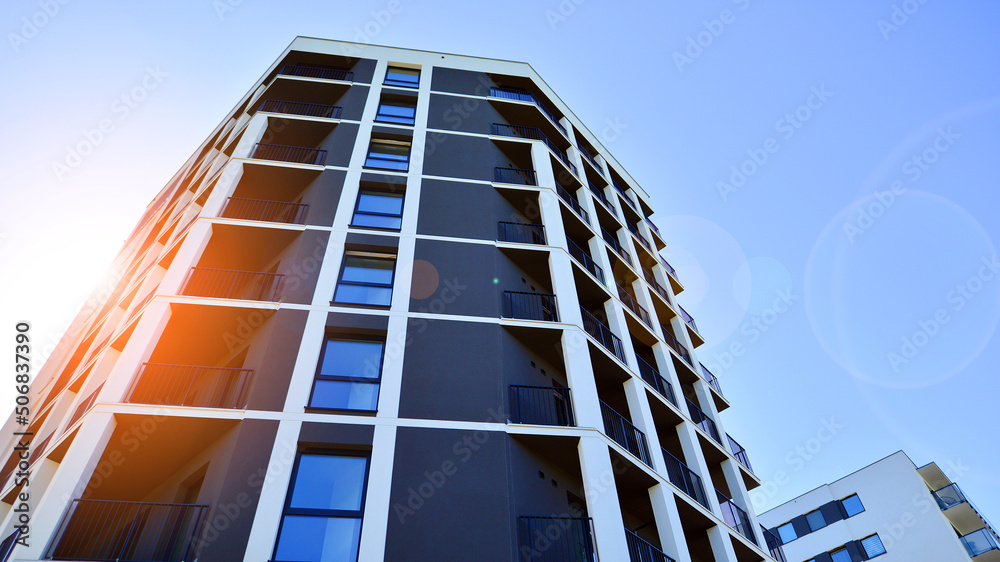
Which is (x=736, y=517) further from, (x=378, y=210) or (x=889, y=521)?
(x=889, y=521)

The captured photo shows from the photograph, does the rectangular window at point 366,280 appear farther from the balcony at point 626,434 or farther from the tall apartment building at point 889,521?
the tall apartment building at point 889,521

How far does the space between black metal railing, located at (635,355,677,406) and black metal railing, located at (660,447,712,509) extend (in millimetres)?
2512

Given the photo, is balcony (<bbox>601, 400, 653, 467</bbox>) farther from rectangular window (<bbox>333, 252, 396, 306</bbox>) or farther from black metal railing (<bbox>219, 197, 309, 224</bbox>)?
black metal railing (<bbox>219, 197, 309, 224</bbox>)

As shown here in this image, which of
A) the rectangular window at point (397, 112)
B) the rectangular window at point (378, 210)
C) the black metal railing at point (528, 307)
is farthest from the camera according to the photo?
the rectangular window at point (397, 112)

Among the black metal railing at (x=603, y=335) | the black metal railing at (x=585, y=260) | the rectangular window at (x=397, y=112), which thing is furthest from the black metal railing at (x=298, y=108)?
the black metal railing at (x=603, y=335)

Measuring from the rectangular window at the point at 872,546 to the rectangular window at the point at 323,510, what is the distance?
37.7 meters

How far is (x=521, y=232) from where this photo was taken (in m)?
19.9

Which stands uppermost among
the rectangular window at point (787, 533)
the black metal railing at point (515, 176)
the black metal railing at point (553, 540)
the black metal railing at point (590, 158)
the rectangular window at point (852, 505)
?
the black metal railing at point (590, 158)

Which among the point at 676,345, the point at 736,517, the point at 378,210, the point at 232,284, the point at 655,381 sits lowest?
the point at 736,517

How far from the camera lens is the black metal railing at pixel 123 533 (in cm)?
1117

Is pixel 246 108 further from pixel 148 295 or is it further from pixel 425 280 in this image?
pixel 425 280

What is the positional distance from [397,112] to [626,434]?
14.4 m

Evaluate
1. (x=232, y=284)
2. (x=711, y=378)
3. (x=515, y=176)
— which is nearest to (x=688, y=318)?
(x=711, y=378)

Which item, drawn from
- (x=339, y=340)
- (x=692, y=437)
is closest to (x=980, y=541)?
(x=692, y=437)
